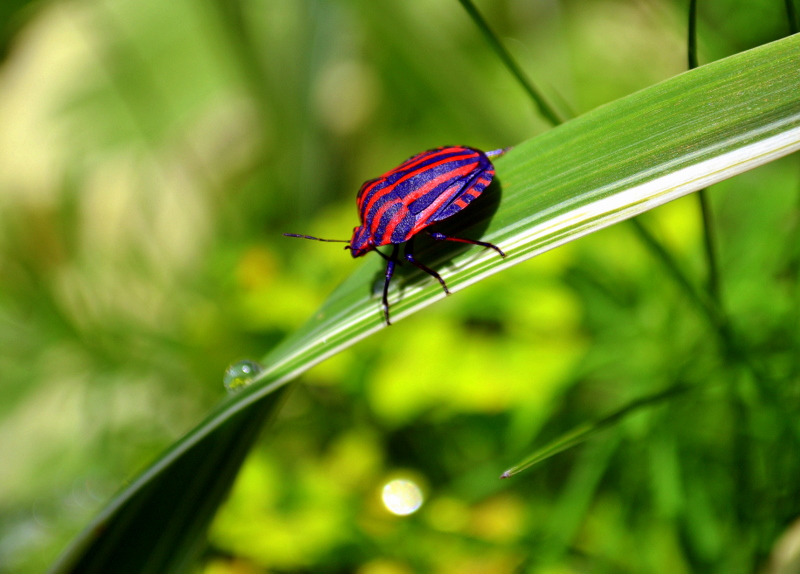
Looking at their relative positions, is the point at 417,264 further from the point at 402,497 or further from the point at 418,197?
the point at 402,497

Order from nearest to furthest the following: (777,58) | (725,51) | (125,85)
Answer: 1. (777,58)
2. (725,51)
3. (125,85)

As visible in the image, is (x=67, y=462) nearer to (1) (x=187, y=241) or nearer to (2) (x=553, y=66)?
(1) (x=187, y=241)

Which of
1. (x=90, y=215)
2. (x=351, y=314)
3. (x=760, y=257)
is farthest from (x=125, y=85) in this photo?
(x=760, y=257)

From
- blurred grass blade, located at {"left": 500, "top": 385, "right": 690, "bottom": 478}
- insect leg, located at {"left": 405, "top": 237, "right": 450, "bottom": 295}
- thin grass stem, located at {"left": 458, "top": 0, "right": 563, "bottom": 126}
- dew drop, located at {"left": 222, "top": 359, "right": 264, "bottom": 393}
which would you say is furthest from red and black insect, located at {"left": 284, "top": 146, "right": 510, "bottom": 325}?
blurred grass blade, located at {"left": 500, "top": 385, "right": 690, "bottom": 478}

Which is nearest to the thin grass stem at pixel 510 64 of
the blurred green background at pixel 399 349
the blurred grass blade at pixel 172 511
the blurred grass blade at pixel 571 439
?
the blurred green background at pixel 399 349

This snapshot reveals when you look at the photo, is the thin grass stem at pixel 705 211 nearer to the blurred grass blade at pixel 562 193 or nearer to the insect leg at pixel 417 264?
the blurred grass blade at pixel 562 193

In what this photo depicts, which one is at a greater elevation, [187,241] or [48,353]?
[187,241]
